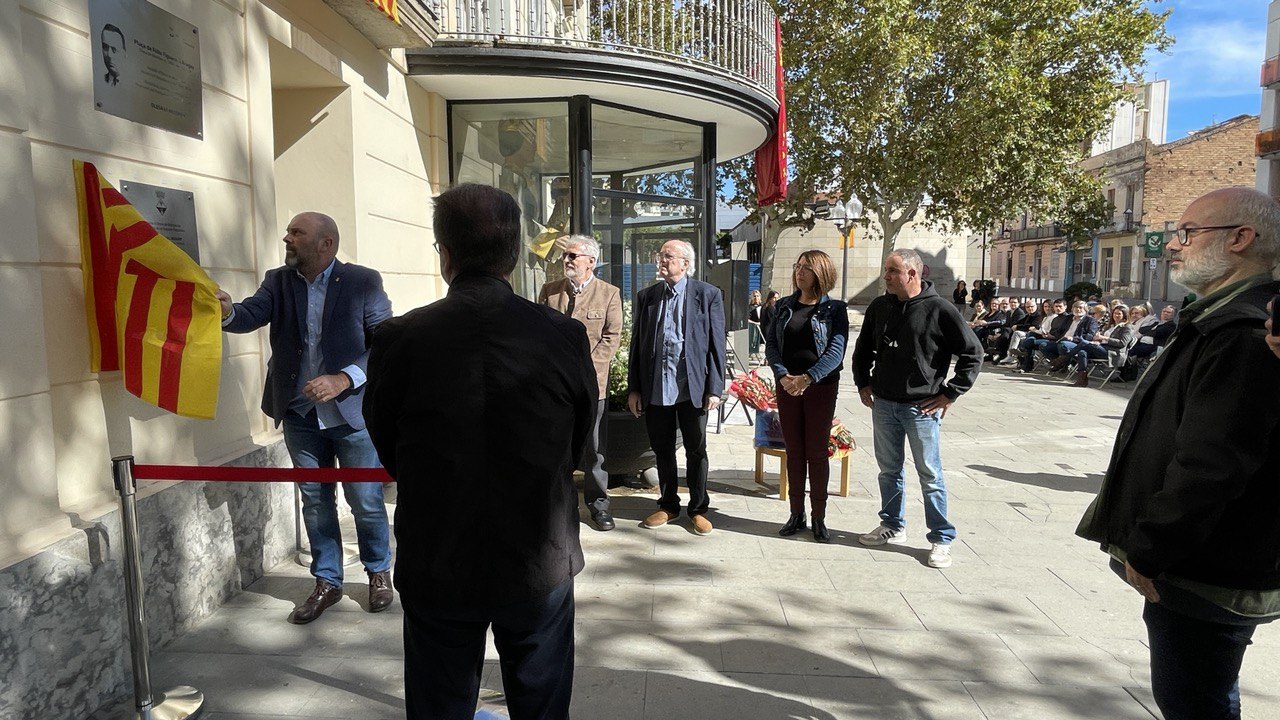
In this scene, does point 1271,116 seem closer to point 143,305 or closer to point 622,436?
point 622,436

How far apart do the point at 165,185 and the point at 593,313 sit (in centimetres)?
242

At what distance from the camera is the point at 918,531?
17.1ft

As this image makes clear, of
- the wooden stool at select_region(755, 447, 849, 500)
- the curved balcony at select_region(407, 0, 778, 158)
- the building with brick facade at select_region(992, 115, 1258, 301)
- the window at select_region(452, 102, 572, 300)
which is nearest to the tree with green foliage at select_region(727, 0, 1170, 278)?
the curved balcony at select_region(407, 0, 778, 158)

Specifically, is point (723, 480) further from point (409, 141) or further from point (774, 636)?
point (409, 141)

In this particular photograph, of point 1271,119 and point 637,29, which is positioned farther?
point 1271,119

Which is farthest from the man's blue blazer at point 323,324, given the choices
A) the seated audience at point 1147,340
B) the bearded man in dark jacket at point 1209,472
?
the seated audience at point 1147,340

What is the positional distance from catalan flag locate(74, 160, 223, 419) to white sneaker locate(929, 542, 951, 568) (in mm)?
3810

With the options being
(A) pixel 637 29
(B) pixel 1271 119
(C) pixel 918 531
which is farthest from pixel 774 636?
(B) pixel 1271 119

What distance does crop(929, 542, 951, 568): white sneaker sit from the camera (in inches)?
179

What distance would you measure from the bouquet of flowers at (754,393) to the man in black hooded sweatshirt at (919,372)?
1.49 metres

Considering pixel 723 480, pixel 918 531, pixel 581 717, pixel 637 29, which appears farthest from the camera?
pixel 637 29

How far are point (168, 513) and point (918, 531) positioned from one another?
4262 mm

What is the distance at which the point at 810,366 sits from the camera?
16.1 ft

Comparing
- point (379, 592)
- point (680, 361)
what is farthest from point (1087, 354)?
point (379, 592)
